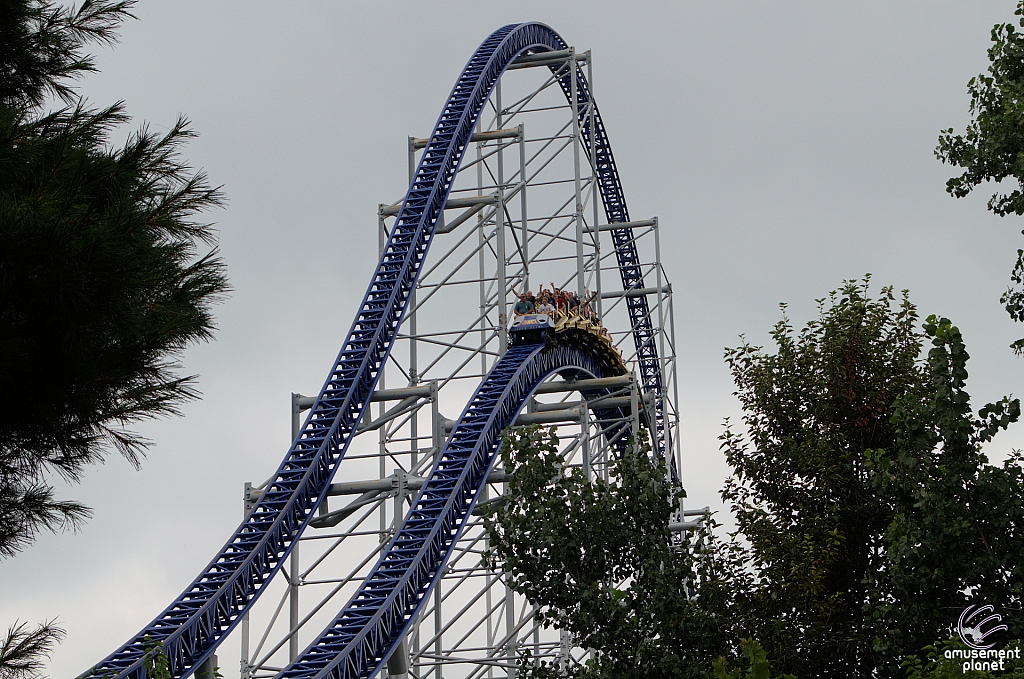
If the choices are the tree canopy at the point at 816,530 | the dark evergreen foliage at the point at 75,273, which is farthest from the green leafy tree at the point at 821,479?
the dark evergreen foliage at the point at 75,273

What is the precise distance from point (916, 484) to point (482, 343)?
14.1 metres

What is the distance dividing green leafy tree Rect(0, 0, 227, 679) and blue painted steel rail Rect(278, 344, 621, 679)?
31.1 ft

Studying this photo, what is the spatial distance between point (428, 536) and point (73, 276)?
12.7 metres

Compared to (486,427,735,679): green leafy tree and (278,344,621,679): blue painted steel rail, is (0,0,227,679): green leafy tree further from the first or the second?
(278,344,621,679): blue painted steel rail

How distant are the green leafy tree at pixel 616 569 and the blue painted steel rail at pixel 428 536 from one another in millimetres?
5246

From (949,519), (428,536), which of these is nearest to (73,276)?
(949,519)

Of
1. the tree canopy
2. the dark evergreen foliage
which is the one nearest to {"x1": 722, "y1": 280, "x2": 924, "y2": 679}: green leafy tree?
the tree canopy

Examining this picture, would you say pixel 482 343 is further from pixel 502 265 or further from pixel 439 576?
pixel 439 576

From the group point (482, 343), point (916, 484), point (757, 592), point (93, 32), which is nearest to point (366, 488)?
point (482, 343)

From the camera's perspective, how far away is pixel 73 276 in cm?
539

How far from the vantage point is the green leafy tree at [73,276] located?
538 centimetres

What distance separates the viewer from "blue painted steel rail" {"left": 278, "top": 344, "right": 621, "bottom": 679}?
15.9 metres

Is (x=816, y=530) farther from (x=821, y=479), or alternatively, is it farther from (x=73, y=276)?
(x=73, y=276)

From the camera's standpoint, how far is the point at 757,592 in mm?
10086
